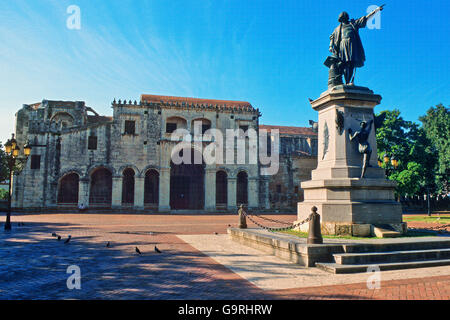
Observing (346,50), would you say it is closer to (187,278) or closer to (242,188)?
(187,278)

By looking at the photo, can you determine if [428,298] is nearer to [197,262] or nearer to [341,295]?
[341,295]

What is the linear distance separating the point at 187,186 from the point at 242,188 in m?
6.10

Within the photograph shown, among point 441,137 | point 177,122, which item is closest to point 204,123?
point 177,122

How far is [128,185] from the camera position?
3328cm

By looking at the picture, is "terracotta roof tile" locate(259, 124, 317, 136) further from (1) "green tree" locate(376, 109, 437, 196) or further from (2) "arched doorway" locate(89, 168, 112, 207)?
(2) "arched doorway" locate(89, 168, 112, 207)

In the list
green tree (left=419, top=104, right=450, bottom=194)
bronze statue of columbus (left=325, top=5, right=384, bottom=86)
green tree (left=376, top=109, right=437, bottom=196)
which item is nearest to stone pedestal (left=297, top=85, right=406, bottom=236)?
bronze statue of columbus (left=325, top=5, right=384, bottom=86)

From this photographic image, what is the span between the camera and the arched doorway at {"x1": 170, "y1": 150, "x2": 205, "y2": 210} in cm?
3403

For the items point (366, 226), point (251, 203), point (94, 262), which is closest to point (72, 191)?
point (251, 203)

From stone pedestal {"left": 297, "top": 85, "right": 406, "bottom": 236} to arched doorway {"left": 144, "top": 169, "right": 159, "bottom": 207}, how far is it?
25455 millimetres

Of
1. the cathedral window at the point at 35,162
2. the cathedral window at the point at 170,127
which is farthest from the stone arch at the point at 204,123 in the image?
the cathedral window at the point at 35,162

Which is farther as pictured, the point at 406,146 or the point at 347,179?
the point at 406,146

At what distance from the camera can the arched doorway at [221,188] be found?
3472cm

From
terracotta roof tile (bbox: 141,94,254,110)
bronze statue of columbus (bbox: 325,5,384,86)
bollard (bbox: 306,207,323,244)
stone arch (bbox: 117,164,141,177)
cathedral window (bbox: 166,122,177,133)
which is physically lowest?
bollard (bbox: 306,207,323,244)
